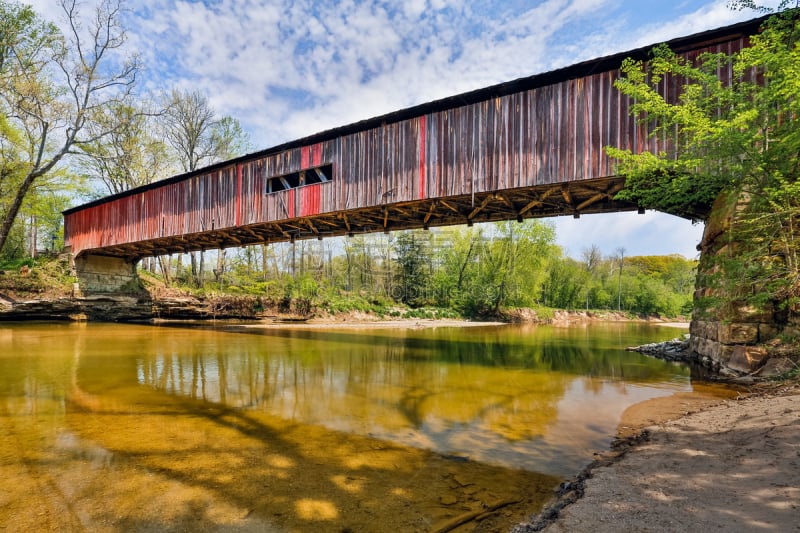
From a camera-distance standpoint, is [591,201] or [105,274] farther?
[105,274]

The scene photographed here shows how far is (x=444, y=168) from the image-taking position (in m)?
10.7

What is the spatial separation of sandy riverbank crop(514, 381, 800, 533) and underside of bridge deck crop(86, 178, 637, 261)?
640 cm

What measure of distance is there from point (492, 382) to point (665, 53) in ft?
26.3

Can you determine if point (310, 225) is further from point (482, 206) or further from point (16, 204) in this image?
point (16, 204)

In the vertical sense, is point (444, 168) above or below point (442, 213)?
above

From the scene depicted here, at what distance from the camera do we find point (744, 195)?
7055mm

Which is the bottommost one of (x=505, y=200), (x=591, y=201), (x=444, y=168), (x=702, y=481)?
(x=702, y=481)

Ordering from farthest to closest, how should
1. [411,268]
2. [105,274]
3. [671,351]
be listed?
1. [411,268]
2. [105,274]
3. [671,351]

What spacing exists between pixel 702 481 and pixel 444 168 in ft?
30.1

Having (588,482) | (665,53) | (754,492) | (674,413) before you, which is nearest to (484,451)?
(588,482)

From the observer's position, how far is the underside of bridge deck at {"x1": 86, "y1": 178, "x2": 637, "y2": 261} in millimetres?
10047

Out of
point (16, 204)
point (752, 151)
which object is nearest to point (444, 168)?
point (752, 151)

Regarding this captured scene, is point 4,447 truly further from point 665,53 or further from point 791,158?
point 665,53

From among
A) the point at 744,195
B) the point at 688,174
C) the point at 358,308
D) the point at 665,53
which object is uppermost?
the point at 665,53
